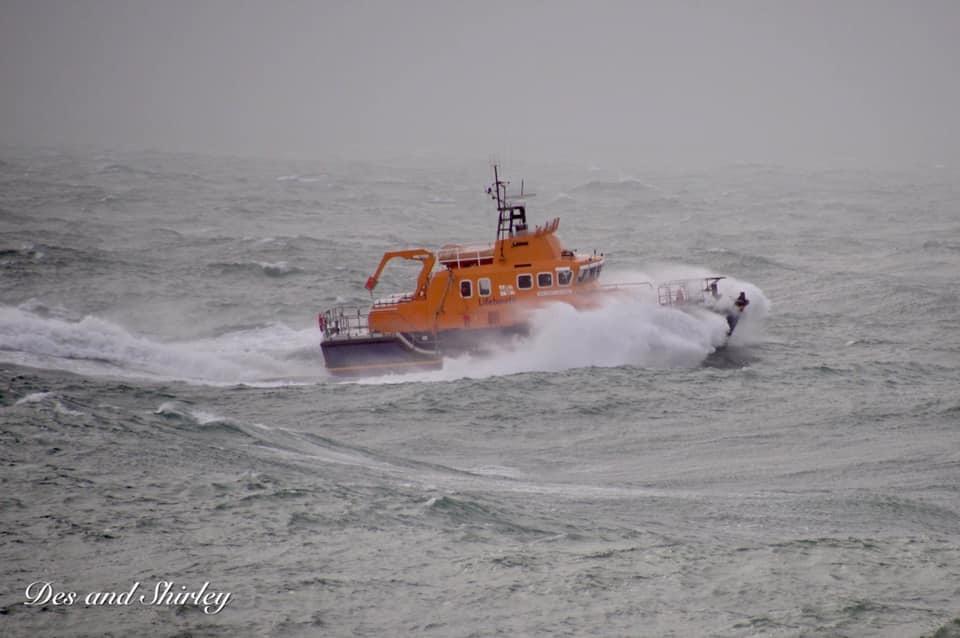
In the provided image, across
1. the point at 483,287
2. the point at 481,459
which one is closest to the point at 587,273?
the point at 483,287

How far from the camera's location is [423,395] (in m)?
18.6

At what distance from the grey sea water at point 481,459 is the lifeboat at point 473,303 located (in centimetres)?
62

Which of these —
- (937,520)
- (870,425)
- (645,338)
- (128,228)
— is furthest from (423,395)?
(128,228)

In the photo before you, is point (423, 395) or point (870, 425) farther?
point (423, 395)

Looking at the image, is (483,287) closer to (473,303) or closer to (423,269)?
(473,303)

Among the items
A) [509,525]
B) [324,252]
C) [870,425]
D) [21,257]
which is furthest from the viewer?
[324,252]

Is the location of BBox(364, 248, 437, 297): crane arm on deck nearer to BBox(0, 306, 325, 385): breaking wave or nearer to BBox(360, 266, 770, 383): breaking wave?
BBox(360, 266, 770, 383): breaking wave

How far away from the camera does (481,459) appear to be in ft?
48.0

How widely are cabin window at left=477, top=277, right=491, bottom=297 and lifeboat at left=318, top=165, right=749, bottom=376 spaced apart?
0.02 meters

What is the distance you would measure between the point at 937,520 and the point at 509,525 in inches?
194

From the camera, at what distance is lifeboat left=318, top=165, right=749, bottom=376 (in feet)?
72.7

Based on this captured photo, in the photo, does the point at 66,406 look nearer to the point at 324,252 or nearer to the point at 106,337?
the point at 106,337

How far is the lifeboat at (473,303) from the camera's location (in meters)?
22.2

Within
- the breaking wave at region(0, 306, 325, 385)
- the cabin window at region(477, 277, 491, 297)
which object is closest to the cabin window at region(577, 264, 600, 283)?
the cabin window at region(477, 277, 491, 297)
